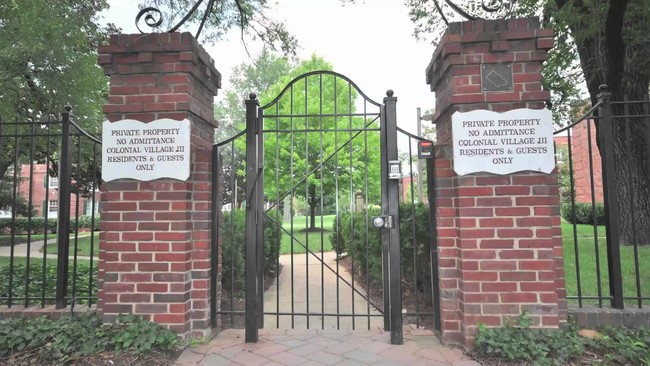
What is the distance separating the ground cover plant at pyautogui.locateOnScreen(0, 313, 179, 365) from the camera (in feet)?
9.23

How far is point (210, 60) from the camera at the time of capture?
12.0 feet

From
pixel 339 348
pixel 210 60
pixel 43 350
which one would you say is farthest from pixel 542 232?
pixel 43 350

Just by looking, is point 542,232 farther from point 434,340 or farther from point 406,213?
point 406,213

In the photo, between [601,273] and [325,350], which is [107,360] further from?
[601,273]

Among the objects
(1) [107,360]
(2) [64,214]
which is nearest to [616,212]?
(1) [107,360]

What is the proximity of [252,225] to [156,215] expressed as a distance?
0.77 m

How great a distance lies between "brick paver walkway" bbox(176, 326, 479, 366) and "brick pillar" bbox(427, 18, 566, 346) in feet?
0.86

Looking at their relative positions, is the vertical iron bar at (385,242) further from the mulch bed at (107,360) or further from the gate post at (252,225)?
the mulch bed at (107,360)

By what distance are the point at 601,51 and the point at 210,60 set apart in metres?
7.50

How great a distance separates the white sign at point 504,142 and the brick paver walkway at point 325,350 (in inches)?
54.8

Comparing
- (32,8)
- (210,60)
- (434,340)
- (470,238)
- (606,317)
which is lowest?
(434,340)

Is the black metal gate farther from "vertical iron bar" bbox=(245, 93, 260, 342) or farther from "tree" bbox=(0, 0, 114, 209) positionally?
"tree" bbox=(0, 0, 114, 209)

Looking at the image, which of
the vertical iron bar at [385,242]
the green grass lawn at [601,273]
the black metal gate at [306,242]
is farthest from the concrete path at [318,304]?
the green grass lawn at [601,273]

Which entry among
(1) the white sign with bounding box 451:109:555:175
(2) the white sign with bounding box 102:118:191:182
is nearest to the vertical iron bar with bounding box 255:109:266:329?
(2) the white sign with bounding box 102:118:191:182
